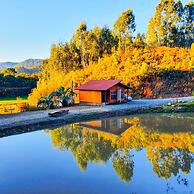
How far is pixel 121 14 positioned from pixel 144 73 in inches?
487

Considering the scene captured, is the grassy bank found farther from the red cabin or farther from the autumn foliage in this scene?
the autumn foliage

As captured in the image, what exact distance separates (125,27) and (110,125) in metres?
27.1

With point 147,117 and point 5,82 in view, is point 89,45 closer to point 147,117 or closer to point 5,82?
point 5,82

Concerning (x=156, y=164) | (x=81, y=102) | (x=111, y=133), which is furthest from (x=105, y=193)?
(x=81, y=102)

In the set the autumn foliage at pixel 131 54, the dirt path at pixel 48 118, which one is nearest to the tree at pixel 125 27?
the autumn foliage at pixel 131 54

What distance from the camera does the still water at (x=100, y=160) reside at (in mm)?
8789

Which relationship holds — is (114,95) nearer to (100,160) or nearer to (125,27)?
(100,160)

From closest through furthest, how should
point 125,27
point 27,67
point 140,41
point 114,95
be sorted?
point 114,95, point 125,27, point 140,41, point 27,67

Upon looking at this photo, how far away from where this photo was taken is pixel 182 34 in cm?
4609

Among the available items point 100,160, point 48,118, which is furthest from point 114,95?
point 100,160

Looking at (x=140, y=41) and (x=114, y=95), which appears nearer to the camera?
(x=114, y=95)

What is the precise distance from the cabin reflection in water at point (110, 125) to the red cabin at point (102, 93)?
4.74 metres

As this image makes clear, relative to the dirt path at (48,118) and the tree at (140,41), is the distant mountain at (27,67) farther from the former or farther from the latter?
the dirt path at (48,118)

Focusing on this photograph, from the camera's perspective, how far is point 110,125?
19.1 m
